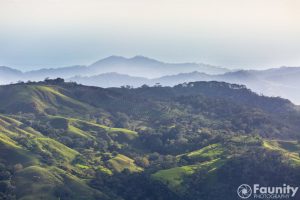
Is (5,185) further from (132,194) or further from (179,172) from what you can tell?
(179,172)

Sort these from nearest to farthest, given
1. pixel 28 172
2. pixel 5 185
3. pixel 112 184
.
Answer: pixel 5 185, pixel 28 172, pixel 112 184

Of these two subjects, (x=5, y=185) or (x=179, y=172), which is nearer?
(x=5, y=185)

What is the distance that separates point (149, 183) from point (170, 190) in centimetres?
876

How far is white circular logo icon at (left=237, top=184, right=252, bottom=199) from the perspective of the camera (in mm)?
183750

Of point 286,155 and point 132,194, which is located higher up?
point 286,155

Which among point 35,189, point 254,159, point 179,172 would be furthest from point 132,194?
point 254,159

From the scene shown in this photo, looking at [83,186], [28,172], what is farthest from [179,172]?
[28,172]

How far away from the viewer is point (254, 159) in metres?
198

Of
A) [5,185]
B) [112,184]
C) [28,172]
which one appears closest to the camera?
[5,185]

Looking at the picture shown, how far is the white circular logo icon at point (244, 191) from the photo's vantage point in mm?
183750

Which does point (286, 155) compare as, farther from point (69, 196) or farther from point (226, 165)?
point (69, 196)

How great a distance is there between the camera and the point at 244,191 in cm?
18562

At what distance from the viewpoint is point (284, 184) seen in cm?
18288

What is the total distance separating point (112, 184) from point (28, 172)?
30.9 metres
